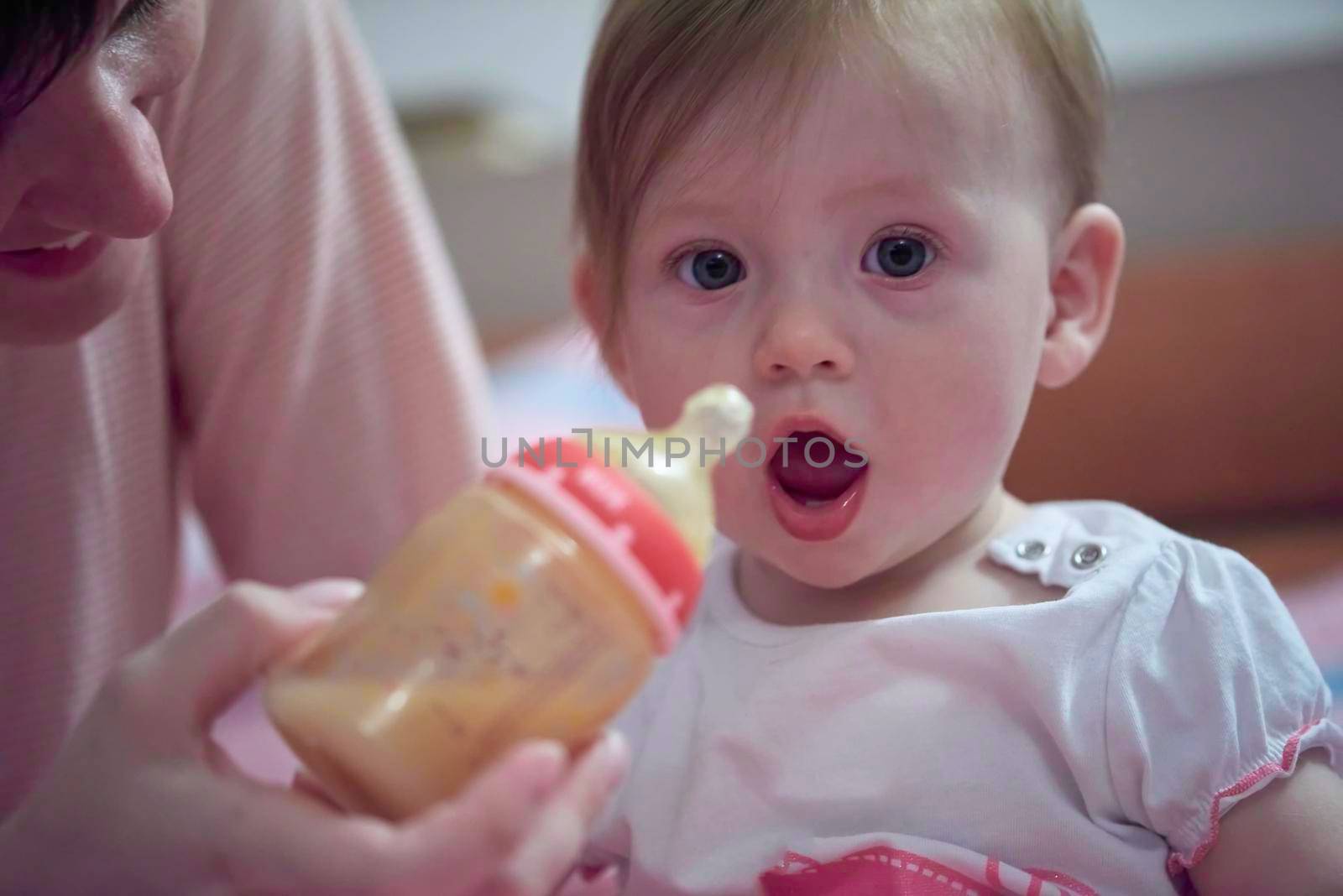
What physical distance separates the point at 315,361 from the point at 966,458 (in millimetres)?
692

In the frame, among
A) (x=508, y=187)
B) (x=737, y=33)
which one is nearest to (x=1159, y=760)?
(x=737, y=33)

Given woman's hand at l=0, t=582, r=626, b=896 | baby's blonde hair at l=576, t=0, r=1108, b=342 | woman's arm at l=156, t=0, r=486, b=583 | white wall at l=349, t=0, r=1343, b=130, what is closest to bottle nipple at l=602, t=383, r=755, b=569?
woman's hand at l=0, t=582, r=626, b=896

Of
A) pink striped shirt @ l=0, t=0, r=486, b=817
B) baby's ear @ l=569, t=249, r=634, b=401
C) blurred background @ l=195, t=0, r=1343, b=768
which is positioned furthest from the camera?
blurred background @ l=195, t=0, r=1343, b=768

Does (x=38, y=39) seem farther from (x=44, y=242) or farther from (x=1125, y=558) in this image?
(x=1125, y=558)

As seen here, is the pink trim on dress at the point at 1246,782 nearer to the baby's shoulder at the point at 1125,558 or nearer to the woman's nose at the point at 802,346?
the baby's shoulder at the point at 1125,558

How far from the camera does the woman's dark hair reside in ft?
1.72

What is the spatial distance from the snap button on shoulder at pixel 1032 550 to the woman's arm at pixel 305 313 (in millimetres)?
606

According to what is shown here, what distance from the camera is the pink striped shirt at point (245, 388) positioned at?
40.8 inches

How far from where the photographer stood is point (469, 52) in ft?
9.00

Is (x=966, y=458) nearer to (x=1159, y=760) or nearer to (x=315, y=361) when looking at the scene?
(x=1159, y=760)

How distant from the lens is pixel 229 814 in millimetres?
524

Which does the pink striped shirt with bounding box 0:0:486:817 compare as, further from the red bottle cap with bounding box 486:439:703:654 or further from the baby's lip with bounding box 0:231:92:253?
the red bottle cap with bounding box 486:439:703:654

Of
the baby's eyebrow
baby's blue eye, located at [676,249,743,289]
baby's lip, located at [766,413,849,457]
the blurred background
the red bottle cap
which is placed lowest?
the blurred background

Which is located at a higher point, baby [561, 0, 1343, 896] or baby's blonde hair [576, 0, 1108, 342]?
baby's blonde hair [576, 0, 1108, 342]
